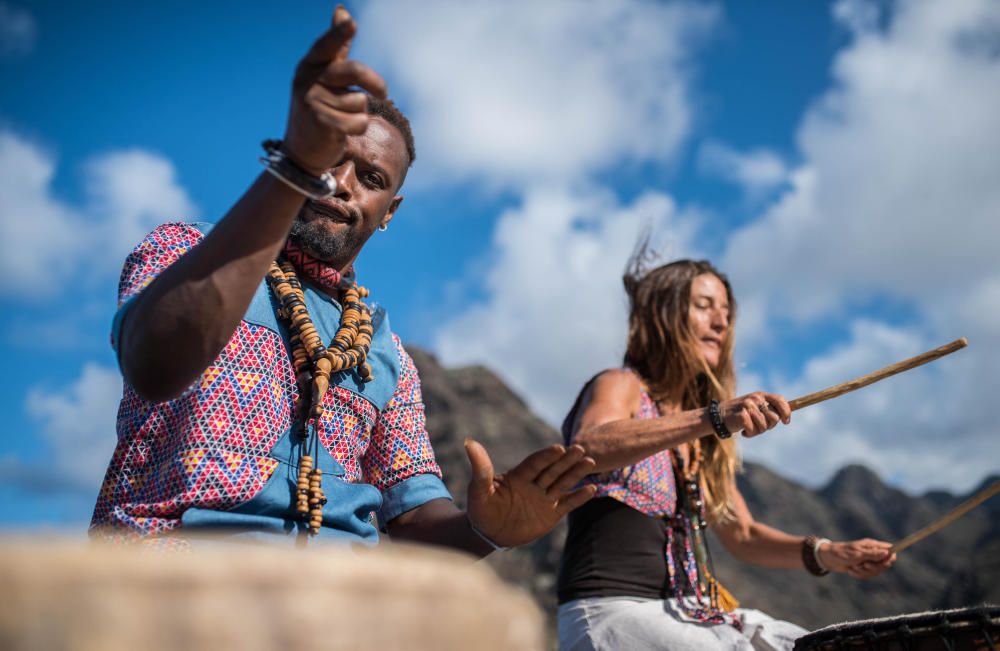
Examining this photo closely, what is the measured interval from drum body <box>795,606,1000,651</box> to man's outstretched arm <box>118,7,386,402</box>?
2.01 metres

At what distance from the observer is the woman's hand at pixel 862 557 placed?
4004mm

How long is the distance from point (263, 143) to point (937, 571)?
23158 mm

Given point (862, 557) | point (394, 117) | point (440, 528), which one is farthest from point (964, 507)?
point (394, 117)

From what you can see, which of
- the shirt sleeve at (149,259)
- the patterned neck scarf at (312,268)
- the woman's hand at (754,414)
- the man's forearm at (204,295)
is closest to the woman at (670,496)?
the woman's hand at (754,414)

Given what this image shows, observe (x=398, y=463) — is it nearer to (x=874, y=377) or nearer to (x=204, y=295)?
(x=204, y=295)

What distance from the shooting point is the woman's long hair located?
4043 mm

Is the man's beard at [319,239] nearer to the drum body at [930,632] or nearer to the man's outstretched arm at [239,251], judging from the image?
the man's outstretched arm at [239,251]

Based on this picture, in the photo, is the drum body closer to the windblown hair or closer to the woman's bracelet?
the woman's bracelet

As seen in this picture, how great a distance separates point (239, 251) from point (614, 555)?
7.93 feet

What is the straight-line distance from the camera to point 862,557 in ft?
13.1

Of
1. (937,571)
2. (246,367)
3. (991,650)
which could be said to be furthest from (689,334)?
(937,571)

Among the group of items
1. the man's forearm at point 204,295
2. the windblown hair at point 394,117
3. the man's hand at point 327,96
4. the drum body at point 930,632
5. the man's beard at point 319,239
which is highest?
the windblown hair at point 394,117

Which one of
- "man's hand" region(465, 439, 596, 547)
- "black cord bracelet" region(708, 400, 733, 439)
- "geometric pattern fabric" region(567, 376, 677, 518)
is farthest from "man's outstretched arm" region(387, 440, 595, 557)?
"geometric pattern fabric" region(567, 376, 677, 518)

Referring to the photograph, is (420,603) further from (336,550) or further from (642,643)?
(642,643)
